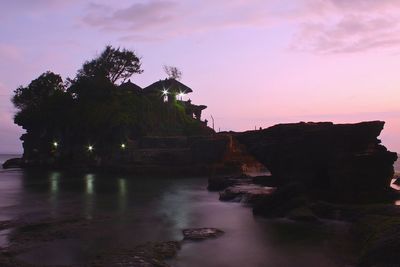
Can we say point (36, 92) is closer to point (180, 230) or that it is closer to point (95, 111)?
point (95, 111)

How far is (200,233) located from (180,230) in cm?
154

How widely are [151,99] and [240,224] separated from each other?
5951 centimetres

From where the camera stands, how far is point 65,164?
Result: 73.4 metres

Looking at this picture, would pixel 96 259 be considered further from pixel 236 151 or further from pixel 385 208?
pixel 236 151

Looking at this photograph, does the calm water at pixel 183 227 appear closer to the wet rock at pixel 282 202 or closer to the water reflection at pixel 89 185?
the wet rock at pixel 282 202

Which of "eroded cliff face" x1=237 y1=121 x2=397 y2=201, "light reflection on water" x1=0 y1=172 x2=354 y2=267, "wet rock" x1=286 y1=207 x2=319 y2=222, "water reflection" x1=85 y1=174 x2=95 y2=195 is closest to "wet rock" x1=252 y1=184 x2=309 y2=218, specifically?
"wet rock" x1=286 y1=207 x2=319 y2=222

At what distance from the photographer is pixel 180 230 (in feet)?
61.3

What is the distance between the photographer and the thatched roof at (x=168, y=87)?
81.3 meters

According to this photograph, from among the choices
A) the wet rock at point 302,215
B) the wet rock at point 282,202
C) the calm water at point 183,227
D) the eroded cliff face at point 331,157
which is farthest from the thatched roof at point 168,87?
the wet rock at point 302,215

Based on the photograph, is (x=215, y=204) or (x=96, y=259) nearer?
(x=96, y=259)

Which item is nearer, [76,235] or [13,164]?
[76,235]

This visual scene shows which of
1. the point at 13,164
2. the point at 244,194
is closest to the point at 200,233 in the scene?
the point at 244,194

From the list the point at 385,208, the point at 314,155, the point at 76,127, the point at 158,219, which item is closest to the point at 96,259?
the point at 158,219

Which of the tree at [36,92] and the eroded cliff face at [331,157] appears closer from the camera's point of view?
the eroded cliff face at [331,157]
